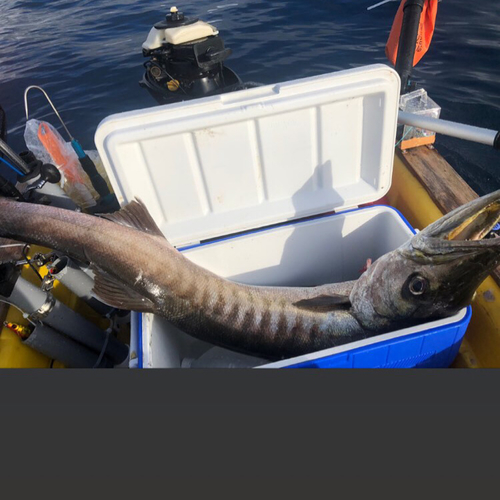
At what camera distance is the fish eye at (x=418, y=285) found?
6.57ft

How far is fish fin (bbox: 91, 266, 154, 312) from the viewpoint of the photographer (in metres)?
2.21

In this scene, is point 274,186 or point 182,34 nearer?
point 274,186

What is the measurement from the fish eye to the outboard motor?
3.01 m

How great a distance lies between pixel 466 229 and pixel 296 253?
3.92ft

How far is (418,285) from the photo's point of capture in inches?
79.9

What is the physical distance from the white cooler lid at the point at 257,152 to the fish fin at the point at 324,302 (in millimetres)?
664

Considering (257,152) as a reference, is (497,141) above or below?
below

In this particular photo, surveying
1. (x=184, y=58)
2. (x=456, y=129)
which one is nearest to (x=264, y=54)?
(x=184, y=58)

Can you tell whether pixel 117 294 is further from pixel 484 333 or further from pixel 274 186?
pixel 484 333

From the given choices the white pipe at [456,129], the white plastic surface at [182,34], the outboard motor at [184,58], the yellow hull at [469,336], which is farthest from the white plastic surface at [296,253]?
the white plastic surface at [182,34]

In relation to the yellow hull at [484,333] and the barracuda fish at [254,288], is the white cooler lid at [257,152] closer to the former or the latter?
the barracuda fish at [254,288]

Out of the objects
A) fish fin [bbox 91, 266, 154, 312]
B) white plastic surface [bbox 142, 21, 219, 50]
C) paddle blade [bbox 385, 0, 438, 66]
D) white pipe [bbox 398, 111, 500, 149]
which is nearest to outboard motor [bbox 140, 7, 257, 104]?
white plastic surface [bbox 142, 21, 219, 50]

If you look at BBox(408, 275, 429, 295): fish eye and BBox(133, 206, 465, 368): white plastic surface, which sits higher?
BBox(408, 275, 429, 295): fish eye

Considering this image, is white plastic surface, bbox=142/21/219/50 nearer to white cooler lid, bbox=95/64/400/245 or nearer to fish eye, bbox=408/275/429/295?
white cooler lid, bbox=95/64/400/245
